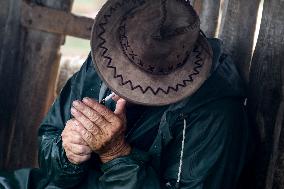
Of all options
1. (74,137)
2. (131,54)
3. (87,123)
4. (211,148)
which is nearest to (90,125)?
(87,123)

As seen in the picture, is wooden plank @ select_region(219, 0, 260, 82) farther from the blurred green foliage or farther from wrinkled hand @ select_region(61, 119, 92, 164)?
the blurred green foliage

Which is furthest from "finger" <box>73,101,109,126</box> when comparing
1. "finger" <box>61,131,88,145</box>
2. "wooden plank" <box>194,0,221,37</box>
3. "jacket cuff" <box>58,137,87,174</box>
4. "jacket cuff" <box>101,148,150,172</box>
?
"wooden plank" <box>194,0,221,37</box>

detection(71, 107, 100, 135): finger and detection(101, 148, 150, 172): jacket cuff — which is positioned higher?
detection(71, 107, 100, 135): finger

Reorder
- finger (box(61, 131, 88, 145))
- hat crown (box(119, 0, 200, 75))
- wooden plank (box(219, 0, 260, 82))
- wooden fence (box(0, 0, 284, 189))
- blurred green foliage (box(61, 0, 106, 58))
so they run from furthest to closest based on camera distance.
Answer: blurred green foliage (box(61, 0, 106, 58)), wooden plank (box(219, 0, 260, 82)), wooden fence (box(0, 0, 284, 189)), finger (box(61, 131, 88, 145)), hat crown (box(119, 0, 200, 75))

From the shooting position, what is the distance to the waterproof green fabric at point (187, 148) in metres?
→ 2.59

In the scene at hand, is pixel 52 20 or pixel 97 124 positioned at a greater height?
pixel 52 20

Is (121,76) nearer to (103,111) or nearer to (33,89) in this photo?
(103,111)

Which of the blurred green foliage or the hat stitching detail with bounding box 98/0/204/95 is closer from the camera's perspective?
the hat stitching detail with bounding box 98/0/204/95

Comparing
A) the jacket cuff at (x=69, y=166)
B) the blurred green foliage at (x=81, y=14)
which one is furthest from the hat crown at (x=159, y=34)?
the blurred green foliage at (x=81, y=14)

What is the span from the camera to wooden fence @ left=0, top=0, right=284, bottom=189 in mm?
2730

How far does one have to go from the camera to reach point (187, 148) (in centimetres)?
265

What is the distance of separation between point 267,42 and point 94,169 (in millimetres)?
1190

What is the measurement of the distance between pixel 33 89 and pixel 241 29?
1.81 m

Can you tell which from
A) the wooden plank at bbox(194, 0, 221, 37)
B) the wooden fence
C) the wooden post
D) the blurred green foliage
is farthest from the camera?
the blurred green foliage
